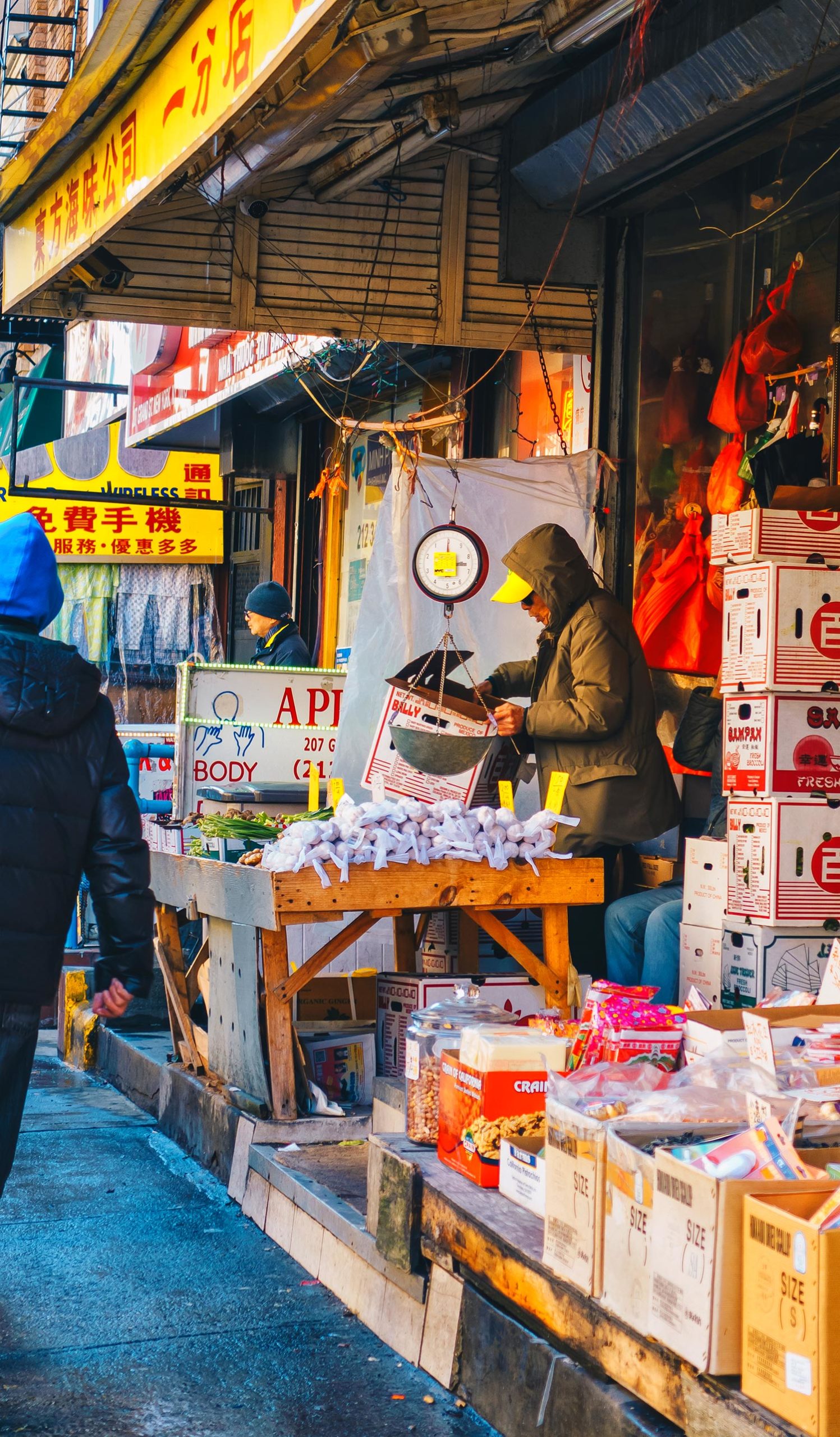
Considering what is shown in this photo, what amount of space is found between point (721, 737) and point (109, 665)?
10688mm

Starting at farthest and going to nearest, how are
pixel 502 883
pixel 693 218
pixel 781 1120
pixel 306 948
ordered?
pixel 693 218
pixel 306 948
pixel 502 883
pixel 781 1120

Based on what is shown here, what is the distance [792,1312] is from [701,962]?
3402mm

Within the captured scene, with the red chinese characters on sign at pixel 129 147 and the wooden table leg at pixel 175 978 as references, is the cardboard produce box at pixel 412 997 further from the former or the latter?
the red chinese characters on sign at pixel 129 147

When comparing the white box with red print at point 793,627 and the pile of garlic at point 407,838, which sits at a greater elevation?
the white box with red print at point 793,627

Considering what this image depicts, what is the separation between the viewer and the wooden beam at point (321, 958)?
5.62 m

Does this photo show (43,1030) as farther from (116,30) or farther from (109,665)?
(109,665)

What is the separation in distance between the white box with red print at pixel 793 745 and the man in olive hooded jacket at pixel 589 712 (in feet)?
3.19

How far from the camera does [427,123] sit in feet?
22.9

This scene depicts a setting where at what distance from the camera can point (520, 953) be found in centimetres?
584

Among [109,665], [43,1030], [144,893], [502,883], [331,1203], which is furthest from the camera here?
[109,665]

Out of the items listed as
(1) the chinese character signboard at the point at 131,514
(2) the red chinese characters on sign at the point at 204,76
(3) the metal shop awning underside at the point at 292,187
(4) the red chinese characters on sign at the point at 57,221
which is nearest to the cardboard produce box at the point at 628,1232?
(3) the metal shop awning underside at the point at 292,187

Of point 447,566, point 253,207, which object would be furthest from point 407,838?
point 253,207

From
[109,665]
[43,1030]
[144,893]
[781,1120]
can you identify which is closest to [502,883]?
[144,893]

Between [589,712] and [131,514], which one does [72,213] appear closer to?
[589,712]
